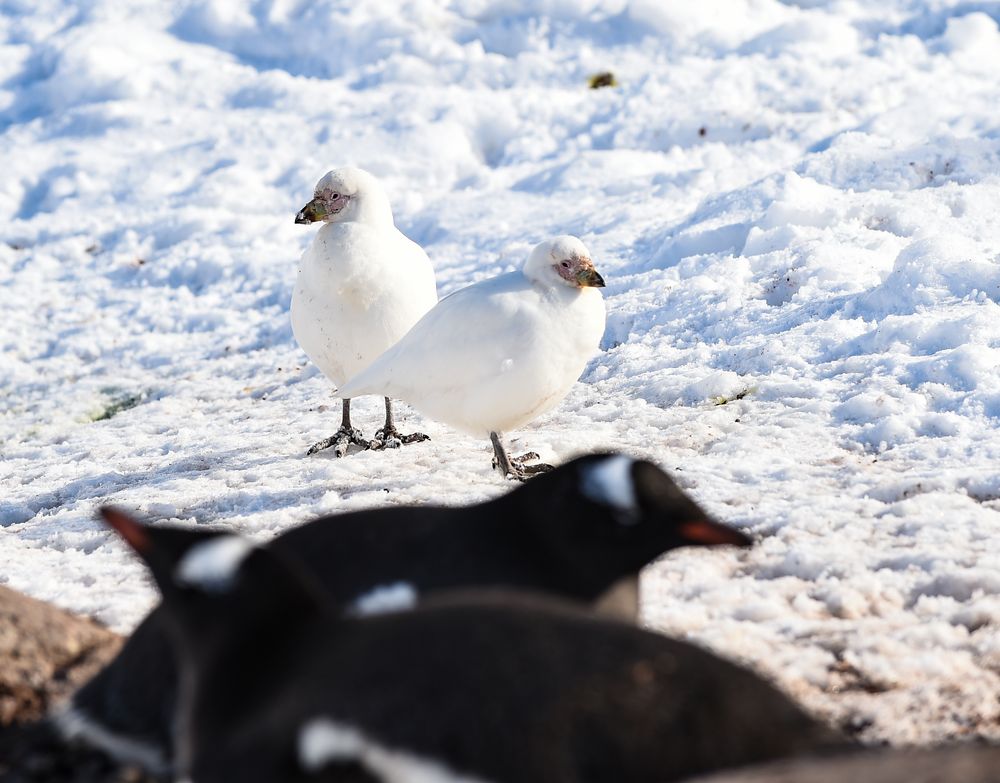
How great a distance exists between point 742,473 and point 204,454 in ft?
11.0

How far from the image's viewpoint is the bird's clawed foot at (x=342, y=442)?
23.4 feet

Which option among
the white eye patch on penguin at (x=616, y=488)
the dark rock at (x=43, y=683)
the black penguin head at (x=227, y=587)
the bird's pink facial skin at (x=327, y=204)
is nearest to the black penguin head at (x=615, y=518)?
the white eye patch on penguin at (x=616, y=488)

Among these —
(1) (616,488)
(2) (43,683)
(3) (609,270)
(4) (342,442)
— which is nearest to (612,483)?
(1) (616,488)

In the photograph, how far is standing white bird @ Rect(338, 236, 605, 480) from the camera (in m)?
5.94

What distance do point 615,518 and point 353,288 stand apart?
14.7 ft

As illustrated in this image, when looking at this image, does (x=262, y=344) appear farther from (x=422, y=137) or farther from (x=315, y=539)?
(x=315, y=539)

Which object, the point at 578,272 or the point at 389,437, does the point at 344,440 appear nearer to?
the point at 389,437

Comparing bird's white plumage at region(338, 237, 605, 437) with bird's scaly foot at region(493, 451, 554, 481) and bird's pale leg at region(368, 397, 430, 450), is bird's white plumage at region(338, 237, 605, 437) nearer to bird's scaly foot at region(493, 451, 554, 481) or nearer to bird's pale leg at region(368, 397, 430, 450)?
bird's scaly foot at region(493, 451, 554, 481)

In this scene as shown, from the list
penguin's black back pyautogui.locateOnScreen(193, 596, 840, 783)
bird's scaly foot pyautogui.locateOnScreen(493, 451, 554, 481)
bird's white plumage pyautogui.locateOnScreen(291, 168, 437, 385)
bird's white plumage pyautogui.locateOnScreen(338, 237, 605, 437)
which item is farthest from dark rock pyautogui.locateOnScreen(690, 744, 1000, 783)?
bird's white plumage pyautogui.locateOnScreen(291, 168, 437, 385)

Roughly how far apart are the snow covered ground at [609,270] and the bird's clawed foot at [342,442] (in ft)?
0.64

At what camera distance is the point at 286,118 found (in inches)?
558

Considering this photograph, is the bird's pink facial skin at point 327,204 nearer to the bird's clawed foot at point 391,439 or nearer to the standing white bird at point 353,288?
the standing white bird at point 353,288

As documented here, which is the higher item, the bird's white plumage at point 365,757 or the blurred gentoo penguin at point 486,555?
the bird's white plumage at point 365,757

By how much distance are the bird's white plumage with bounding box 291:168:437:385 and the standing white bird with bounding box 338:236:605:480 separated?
0.88m
